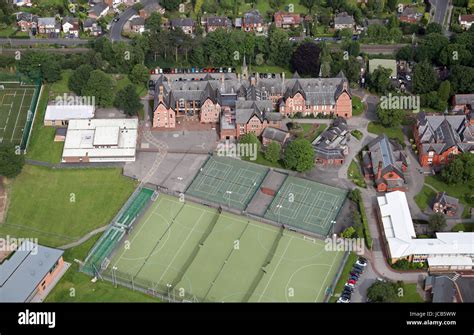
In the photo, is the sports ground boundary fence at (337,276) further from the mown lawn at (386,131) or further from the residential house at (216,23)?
the residential house at (216,23)

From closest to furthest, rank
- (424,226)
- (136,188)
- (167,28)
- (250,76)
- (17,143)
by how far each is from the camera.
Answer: (424,226)
(136,188)
(17,143)
(250,76)
(167,28)

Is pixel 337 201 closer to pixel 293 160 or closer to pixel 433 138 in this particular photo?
pixel 293 160

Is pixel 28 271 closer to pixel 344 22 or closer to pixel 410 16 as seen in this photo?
pixel 344 22

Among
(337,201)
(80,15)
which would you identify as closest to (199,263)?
(337,201)

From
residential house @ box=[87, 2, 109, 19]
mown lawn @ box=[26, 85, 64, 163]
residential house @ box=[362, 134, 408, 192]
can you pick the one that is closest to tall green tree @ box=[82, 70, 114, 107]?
mown lawn @ box=[26, 85, 64, 163]
